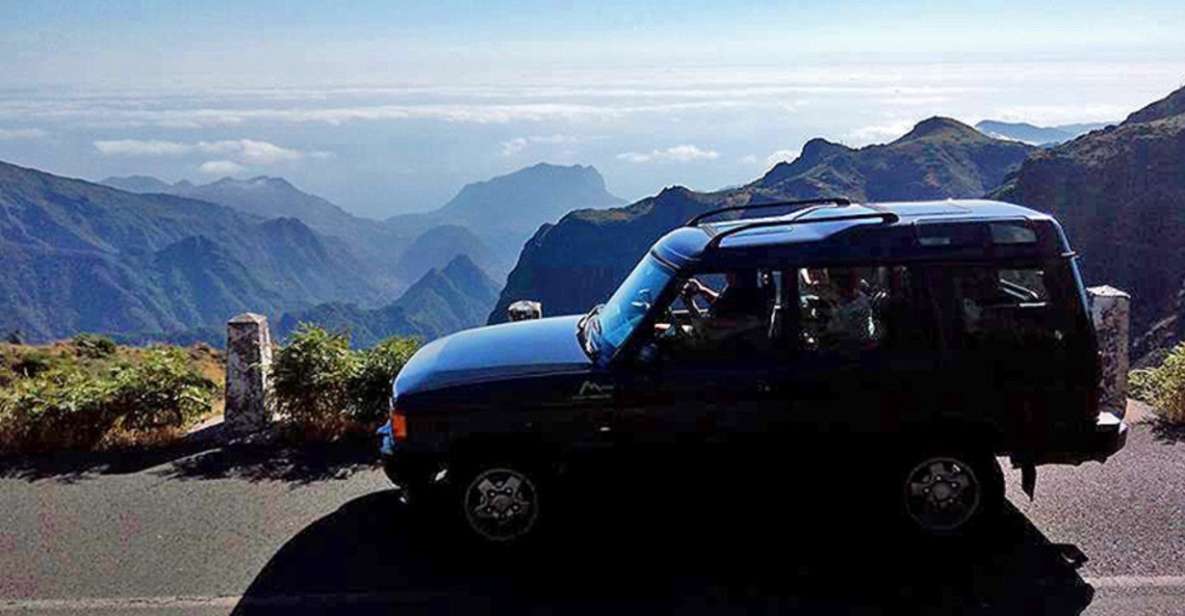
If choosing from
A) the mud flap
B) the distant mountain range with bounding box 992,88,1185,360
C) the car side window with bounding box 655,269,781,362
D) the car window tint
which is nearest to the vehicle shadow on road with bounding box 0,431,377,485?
the car side window with bounding box 655,269,781,362

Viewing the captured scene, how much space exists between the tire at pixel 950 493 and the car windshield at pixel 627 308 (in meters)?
1.79

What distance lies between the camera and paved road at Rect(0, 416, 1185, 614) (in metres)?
5.85

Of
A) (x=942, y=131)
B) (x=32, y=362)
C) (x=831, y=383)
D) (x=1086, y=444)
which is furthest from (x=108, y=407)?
(x=942, y=131)

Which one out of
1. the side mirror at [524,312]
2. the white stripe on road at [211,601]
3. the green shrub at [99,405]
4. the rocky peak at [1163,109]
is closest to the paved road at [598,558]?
the white stripe on road at [211,601]

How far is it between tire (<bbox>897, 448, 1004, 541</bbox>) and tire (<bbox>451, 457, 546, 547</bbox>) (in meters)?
2.17

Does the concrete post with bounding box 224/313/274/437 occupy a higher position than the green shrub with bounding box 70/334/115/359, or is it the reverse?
the concrete post with bounding box 224/313/274/437

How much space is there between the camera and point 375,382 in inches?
361

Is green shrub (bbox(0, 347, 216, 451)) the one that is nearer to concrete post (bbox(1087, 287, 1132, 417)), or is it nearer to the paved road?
the paved road

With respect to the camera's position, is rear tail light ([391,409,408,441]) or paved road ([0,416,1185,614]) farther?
rear tail light ([391,409,408,441])

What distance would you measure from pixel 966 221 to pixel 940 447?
134cm

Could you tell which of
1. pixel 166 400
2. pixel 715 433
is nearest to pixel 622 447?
pixel 715 433

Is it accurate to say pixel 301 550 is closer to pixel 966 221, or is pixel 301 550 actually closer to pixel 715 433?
pixel 715 433

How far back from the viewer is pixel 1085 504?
7109 mm

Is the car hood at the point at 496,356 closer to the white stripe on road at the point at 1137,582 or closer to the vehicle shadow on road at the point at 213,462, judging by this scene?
the vehicle shadow on road at the point at 213,462
